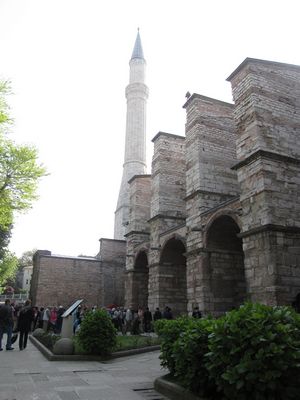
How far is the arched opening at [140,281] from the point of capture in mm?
20609

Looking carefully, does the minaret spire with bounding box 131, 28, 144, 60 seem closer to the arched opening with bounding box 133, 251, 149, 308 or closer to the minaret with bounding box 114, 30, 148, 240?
the minaret with bounding box 114, 30, 148, 240

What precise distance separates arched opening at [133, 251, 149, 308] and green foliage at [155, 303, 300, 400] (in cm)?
1681

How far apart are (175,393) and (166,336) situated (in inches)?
38.4

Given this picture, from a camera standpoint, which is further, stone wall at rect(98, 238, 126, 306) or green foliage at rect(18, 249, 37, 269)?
green foliage at rect(18, 249, 37, 269)

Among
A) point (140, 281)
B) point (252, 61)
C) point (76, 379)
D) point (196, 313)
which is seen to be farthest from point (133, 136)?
point (76, 379)

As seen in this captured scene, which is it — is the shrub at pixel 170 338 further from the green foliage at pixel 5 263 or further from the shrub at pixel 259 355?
the green foliage at pixel 5 263

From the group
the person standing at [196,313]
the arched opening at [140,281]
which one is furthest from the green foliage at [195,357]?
the arched opening at [140,281]

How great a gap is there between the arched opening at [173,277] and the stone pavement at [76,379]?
8852 millimetres

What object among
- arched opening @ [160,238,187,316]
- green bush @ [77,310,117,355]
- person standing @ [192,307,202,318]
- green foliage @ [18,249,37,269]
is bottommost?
green bush @ [77,310,117,355]

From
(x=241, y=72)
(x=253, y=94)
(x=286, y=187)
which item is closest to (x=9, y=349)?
(x=286, y=187)

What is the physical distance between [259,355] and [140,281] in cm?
1837

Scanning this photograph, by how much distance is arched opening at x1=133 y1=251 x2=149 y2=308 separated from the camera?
20.6m

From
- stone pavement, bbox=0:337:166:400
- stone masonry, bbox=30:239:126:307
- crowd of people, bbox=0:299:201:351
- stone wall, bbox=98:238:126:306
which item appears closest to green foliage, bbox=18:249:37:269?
stone masonry, bbox=30:239:126:307

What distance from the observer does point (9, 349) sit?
31.2 feet
